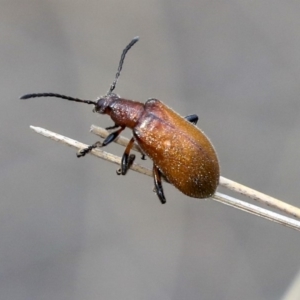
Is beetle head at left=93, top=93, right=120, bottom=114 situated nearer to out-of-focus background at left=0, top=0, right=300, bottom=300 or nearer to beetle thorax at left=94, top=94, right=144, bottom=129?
beetle thorax at left=94, top=94, right=144, bottom=129

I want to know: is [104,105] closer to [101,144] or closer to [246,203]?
[101,144]

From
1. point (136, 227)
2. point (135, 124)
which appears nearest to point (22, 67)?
point (136, 227)

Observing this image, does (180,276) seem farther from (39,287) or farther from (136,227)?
(39,287)

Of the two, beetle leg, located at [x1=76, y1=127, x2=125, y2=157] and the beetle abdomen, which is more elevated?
the beetle abdomen

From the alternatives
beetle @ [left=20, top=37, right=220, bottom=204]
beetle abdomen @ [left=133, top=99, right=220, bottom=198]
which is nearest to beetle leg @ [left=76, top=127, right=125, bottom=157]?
beetle @ [left=20, top=37, right=220, bottom=204]

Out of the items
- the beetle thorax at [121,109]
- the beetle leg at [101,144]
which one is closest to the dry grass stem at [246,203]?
the beetle leg at [101,144]

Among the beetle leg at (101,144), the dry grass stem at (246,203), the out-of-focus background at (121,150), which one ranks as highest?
the dry grass stem at (246,203)

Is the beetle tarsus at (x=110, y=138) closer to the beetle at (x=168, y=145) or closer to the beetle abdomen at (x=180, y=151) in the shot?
the beetle at (x=168, y=145)

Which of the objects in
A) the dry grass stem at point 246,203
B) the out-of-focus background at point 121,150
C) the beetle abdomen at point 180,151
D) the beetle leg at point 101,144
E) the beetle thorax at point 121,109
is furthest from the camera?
the out-of-focus background at point 121,150
